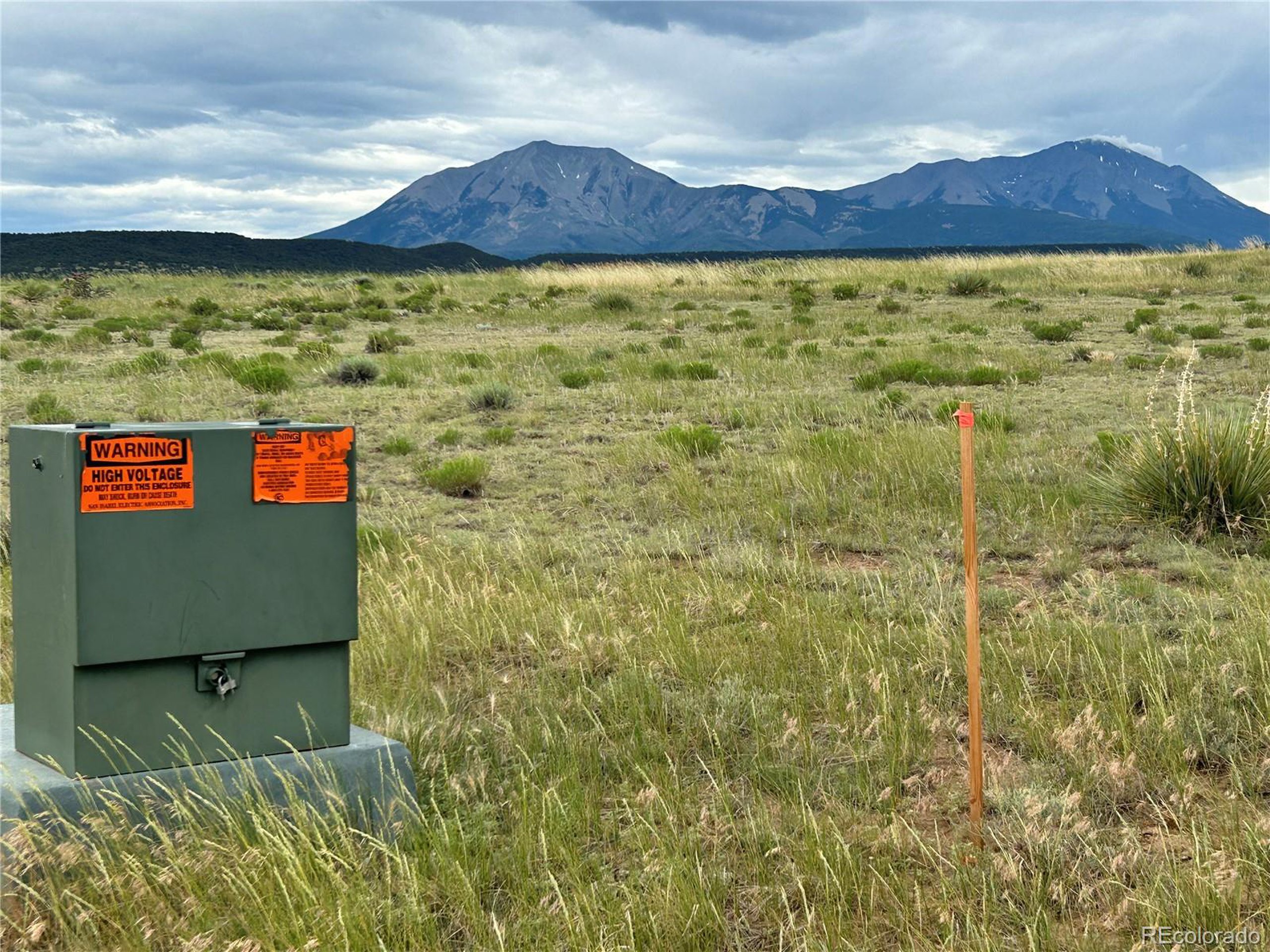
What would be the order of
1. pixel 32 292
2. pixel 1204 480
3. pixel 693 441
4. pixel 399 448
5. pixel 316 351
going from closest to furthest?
pixel 1204 480, pixel 693 441, pixel 399 448, pixel 316 351, pixel 32 292

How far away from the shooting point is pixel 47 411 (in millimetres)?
12586

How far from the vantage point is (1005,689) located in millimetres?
4461

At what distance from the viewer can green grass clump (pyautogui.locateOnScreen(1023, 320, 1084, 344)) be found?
17.5 metres

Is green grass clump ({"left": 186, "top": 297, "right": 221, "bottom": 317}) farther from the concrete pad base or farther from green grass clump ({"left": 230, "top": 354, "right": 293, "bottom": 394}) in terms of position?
the concrete pad base

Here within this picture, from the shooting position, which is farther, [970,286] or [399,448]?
[970,286]

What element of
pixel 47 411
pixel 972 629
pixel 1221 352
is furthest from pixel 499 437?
pixel 1221 352

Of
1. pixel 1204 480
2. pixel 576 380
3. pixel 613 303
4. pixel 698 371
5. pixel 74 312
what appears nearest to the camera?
pixel 1204 480

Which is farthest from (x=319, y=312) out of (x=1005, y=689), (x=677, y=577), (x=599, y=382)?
(x=1005, y=689)

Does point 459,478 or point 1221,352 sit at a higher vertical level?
point 1221,352

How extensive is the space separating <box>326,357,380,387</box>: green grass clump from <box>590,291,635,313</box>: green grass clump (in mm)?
11026

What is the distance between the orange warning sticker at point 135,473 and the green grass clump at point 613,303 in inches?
892

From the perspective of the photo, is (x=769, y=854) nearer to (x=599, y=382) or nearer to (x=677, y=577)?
(x=677, y=577)

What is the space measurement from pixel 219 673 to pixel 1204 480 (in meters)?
6.04

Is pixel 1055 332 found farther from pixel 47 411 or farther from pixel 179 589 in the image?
pixel 179 589
